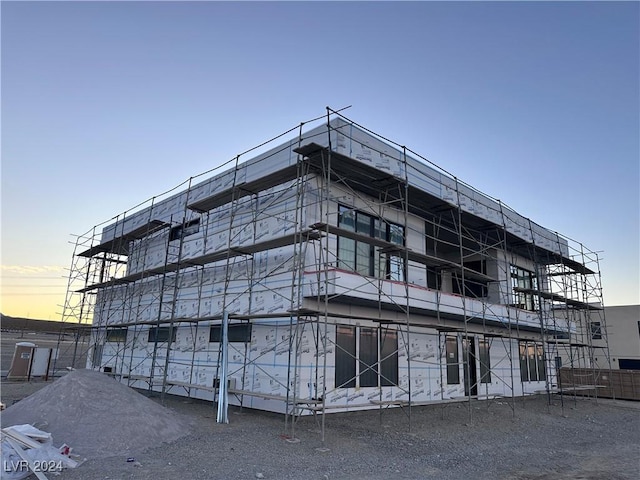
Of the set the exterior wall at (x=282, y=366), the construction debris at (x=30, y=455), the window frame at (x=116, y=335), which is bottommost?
the construction debris at (x=30, y=455)

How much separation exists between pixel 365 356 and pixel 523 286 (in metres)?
12.9

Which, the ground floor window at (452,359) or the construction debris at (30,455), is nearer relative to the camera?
the construction debris at (30,455)

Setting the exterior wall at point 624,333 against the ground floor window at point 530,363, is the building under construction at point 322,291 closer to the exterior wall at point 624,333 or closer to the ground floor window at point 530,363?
the ground floor window at point 530,363

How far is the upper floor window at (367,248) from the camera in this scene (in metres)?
13.8

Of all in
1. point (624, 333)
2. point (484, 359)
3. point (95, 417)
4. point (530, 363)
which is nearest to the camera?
point (95, 417)

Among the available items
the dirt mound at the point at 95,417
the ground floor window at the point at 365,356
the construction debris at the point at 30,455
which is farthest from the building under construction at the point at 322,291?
the construction debris at the point at 30,455

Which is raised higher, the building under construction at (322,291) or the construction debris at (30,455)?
the building under construction at (322,291)

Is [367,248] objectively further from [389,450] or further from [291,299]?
[389,450]

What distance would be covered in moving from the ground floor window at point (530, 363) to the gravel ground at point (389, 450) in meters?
6.83

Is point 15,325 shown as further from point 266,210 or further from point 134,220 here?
point 266,210

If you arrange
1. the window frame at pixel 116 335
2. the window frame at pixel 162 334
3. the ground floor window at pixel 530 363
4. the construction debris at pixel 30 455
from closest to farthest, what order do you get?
the construction debris at pixel 30 455, the window frame at pixel 162 334, the window frame at pixel 116 335, the ground floor window at pixel 530 363

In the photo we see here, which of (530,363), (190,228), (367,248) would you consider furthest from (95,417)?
(530,363)

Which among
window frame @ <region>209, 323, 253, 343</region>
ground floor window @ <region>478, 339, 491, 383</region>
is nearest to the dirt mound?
window frame @ <region>209, 323, 253, 343</region>

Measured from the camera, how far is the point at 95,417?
8.62 m
